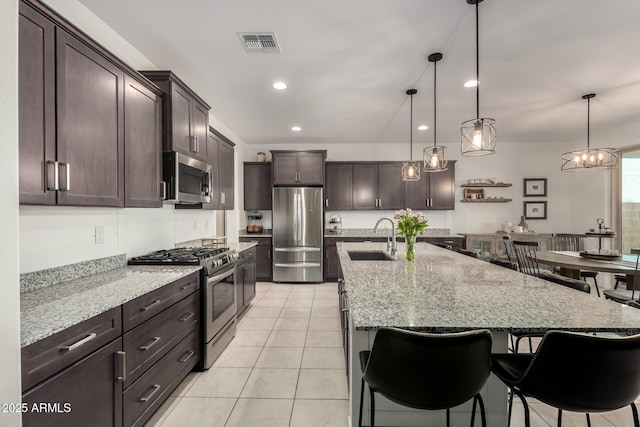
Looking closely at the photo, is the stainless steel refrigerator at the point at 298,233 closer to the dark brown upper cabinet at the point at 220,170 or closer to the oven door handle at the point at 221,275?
the dark brown upper cabinet at the point at 220,170

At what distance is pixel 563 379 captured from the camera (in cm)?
103

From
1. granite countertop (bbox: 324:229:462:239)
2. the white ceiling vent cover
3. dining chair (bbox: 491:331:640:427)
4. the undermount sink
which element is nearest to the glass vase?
the undermount sink

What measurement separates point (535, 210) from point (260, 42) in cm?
612

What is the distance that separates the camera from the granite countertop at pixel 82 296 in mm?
1114

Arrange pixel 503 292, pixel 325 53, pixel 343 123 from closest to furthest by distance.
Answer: pixel 503 292 < pixel 325 53 < pixel 343 123

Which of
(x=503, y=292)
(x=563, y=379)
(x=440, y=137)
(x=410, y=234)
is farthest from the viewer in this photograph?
(x=440, y=137)

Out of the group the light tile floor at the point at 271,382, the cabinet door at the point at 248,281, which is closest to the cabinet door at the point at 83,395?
the light tile floor at the point at 271,382

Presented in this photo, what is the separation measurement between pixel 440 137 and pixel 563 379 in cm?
512

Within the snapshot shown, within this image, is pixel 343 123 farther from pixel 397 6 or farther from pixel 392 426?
pixel 392 426

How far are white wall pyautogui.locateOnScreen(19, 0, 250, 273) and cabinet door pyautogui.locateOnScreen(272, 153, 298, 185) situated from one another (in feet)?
7.84

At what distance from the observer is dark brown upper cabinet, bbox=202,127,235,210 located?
10.9 feet

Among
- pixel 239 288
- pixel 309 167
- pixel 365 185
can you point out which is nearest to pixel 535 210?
pixel 365 185

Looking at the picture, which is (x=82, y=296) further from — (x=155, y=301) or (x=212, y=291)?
(x=212, y=291)

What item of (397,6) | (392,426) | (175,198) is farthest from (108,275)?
(397,6)
